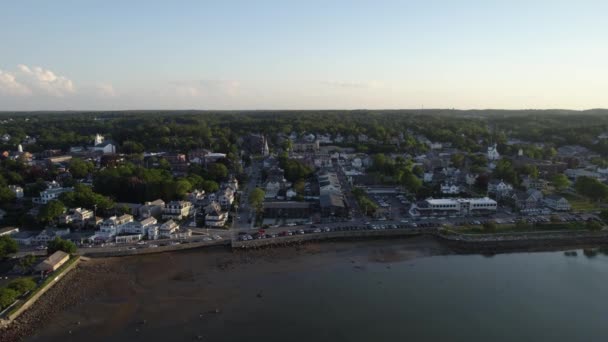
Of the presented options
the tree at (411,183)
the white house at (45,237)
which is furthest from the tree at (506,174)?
the white house at (45,237)

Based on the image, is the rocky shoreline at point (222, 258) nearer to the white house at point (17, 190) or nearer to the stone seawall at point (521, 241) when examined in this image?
the stone seawall at point (521, 241)

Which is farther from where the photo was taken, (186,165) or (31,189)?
(186,165)

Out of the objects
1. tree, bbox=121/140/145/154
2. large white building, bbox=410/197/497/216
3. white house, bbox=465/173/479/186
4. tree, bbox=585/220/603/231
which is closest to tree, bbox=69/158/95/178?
tree, bbox=121/140/145/154

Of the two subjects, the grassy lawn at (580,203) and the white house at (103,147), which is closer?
the grassy lawn at (580,203)

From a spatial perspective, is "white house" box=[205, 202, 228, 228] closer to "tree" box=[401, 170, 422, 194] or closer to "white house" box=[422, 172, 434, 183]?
"tree" box=[401, 170, 422, 194]

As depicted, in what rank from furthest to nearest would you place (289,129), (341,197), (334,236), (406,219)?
(289,129)
(341,197)
(406,219)
(334,236)

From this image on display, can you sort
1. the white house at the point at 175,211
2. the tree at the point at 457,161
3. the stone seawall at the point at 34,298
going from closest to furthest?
the stone seawall at the point at 34,298 → the white house at the point at 175,211 → the tree at the point at 457,161

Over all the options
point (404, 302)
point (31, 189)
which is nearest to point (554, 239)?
point (404, 302)

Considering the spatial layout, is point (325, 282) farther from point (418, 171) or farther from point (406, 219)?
point (418, 171)
